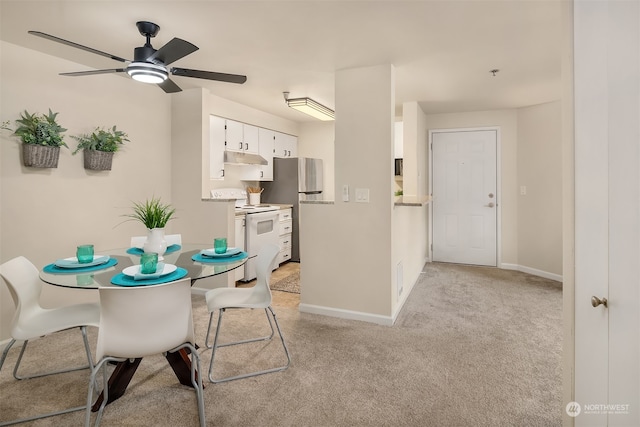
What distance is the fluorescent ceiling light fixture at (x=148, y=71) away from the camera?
2.09m

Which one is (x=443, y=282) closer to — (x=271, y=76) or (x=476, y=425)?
(x=476, y=425)

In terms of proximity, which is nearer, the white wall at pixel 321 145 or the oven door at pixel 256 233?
the oven door at pixel 256 233

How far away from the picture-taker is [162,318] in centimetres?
171

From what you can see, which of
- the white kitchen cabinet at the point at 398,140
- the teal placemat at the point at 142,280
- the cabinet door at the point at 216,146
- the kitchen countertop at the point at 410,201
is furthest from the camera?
the white kitchen cabinet at the point at 398,140

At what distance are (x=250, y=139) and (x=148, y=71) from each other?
2.82m

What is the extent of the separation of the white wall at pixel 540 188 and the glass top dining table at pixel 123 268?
14.1 feet

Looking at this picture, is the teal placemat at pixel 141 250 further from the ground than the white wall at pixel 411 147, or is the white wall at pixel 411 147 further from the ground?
the white wall at pixel 411 147

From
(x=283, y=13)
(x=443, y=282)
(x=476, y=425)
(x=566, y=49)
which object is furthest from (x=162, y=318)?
(x=443, y=282)

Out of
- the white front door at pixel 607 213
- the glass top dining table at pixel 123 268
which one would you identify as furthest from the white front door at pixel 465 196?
the white front door at pixel 607 213

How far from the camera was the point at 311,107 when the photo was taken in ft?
13.9

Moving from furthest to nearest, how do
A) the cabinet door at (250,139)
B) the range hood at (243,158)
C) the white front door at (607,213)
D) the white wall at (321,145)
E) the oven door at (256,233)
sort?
the white wall at (321,145) → the cabinet door at (250,139) → the range hood at (243,158) → the oven door at (256,233) → the white front door at (607,213)

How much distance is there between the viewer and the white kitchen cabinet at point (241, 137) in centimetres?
454

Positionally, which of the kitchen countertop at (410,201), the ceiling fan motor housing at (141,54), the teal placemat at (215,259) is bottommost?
the teal placemat at (215,259)

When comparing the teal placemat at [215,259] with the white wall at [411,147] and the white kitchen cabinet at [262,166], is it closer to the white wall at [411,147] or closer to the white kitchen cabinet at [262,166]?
the white wall at [411,147]
